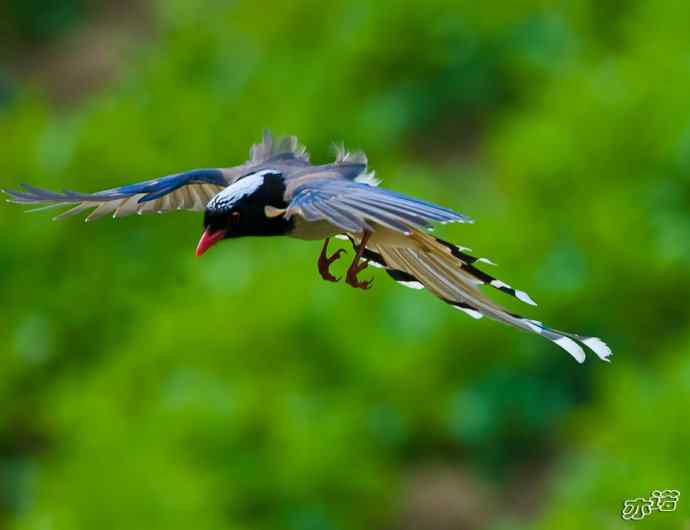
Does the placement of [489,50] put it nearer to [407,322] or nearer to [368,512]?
[407,322]

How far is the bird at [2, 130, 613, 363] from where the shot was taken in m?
2.55

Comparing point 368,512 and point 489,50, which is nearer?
point 368,512

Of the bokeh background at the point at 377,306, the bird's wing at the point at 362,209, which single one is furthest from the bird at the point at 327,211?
the bokeh background at the point at 377,306

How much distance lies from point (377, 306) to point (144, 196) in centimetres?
452

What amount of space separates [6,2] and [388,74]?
4376 mm

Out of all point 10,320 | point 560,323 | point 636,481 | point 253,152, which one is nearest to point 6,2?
point 10,320

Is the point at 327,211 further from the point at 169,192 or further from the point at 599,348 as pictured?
the point at 599,348

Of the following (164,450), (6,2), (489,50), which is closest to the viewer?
(164,450)

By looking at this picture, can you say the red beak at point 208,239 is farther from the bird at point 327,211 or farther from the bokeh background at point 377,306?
the bokeh background at point 377,306

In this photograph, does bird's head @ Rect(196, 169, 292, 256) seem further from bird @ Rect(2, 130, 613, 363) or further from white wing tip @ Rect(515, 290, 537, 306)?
white wing tip @ Rect(515, 290, 537, 306)

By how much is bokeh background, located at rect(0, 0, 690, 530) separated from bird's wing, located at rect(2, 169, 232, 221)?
1576 millimetres

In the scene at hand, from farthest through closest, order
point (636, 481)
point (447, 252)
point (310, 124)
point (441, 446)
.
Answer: point (310, 124) < point (441, 446) < point (636, 481) < point (447, 252)

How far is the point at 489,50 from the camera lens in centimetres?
999

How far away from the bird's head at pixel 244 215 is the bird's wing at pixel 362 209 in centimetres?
7
